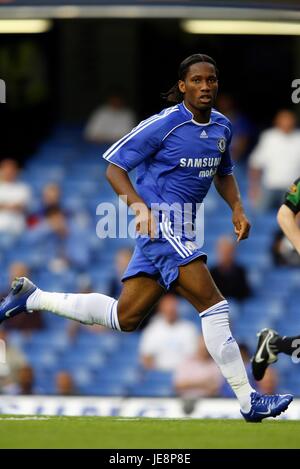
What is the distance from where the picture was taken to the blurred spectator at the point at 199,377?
1437 centimetres

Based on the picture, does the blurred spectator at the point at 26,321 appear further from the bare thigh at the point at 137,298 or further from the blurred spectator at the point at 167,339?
the bare thigh at the point at 137,298

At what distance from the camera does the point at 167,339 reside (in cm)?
1532

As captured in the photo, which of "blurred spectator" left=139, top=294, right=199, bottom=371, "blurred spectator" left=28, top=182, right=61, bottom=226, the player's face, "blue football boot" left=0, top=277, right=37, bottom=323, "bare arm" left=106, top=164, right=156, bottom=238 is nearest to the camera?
"bare arm" left=106, top=164, right=156, bottom=238

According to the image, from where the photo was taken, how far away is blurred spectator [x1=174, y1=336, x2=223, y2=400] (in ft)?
47.1

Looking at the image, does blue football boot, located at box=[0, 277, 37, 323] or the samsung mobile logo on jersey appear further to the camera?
blue football boot, located at box=[0, 277, 37, 323]

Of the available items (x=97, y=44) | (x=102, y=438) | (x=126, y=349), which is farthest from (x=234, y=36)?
(x=102, y=438)

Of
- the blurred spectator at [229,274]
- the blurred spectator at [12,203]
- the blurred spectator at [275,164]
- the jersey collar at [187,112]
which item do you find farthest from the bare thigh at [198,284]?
the blurred spectator at [12,203]

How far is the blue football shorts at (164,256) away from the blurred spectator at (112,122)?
371 inches

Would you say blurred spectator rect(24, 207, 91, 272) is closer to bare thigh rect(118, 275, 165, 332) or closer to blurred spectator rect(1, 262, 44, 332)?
blurred spectator rect(1, 262, 44, 332)

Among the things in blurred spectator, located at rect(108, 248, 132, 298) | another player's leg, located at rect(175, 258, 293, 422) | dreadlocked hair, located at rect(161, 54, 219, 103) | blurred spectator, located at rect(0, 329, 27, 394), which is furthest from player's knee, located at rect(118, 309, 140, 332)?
blurred spectator, located at rect(108, 248, 132, 298)

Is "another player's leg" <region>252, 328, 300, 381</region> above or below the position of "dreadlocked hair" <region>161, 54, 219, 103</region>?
below

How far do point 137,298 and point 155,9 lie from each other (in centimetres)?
780

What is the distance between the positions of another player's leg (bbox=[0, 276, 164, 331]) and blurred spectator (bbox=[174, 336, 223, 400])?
483cm

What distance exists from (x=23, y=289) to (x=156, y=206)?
1.11m
